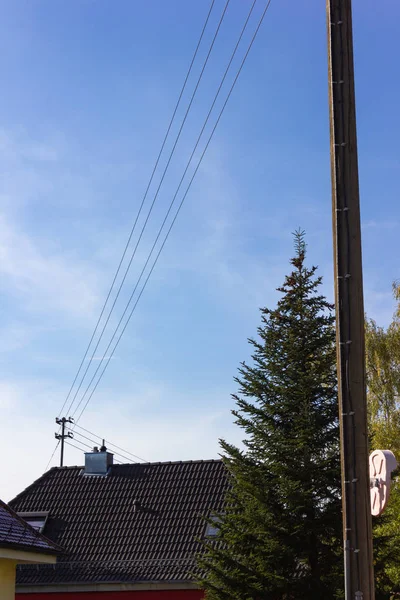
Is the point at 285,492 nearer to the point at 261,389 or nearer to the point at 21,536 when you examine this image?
the point at 261,389

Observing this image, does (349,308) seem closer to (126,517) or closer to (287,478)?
(287,478)

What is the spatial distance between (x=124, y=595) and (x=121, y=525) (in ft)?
9.34

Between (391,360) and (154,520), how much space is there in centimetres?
1187

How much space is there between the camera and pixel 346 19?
7773mm

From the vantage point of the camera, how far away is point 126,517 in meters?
26.7

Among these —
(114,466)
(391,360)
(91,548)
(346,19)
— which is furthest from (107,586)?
(346,19)

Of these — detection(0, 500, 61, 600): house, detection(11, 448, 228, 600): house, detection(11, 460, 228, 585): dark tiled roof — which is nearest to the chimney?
detection(11, 448, 228, 600): house

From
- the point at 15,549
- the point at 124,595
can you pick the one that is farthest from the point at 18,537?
the point at 124,595

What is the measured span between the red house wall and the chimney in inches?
216

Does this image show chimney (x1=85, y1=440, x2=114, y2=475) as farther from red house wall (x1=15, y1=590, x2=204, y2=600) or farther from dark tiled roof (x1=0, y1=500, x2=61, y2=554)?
dark tiled roof (x1=0, y1=500, x2=61, y2=554)

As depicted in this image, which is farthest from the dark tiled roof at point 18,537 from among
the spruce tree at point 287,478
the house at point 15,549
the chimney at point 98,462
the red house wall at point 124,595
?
the chimney at point 98,462

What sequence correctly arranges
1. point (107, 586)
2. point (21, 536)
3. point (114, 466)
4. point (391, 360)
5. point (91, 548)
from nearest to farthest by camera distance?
1. point (21, 536)
2. point (107, 586)
3. point (91, 548)
4. point (114, 466)
5. point (391, 360)

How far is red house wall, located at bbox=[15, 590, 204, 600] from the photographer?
76.2 feet

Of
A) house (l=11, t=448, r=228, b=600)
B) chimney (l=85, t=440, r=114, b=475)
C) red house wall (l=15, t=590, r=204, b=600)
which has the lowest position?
red house wall (l=15, t=590, r=204, b=600)
